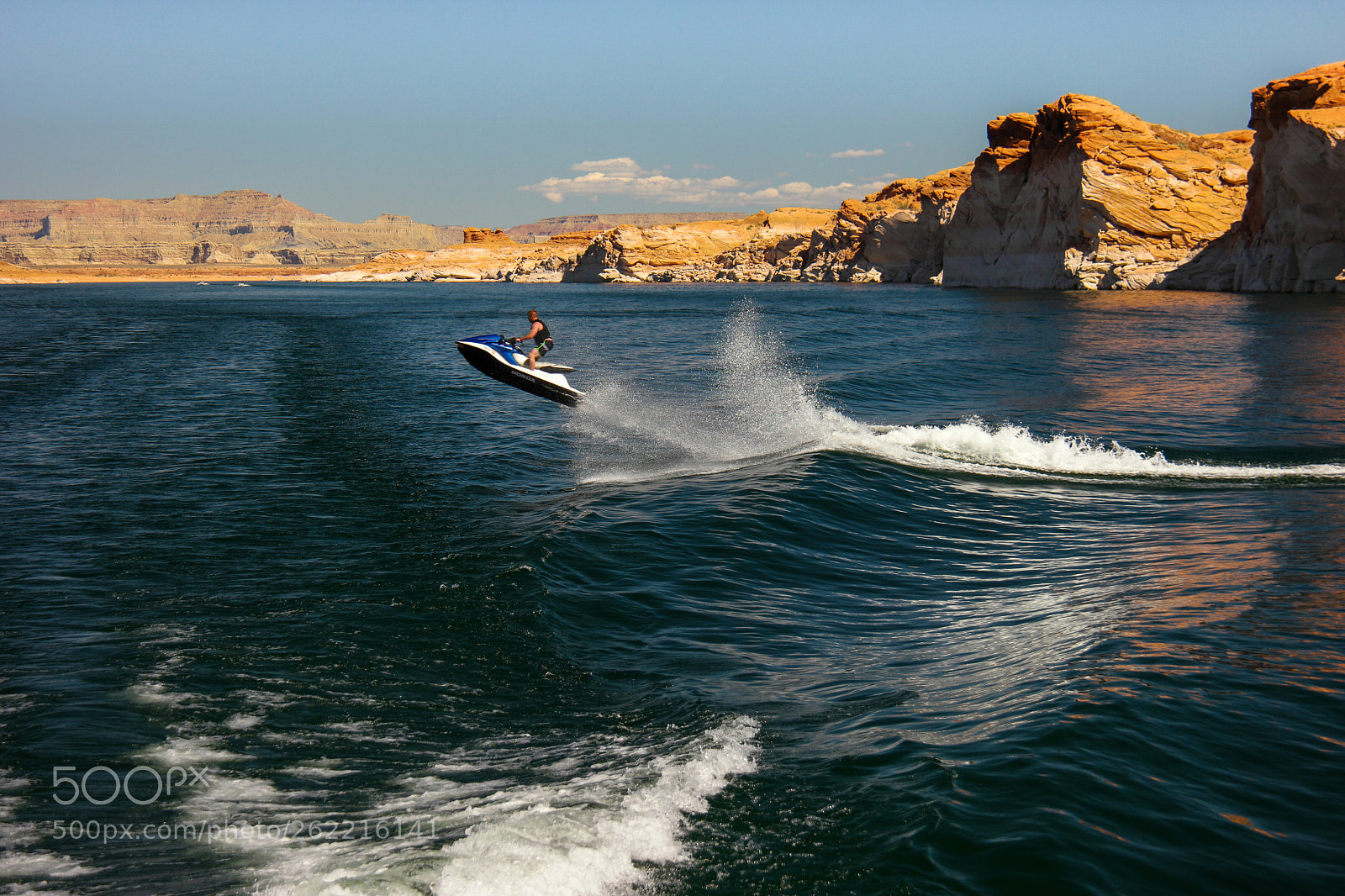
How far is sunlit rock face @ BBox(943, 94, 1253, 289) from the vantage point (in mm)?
54688

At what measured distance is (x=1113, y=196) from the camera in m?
54.2

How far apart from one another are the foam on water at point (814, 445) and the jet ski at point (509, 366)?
1.37 meters

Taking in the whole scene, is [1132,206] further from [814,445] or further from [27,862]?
[27,862]

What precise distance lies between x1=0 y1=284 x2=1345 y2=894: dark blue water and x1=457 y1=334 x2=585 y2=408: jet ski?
1230 mm

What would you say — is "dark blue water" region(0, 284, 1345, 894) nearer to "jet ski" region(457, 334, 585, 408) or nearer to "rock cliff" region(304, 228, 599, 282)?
"jet ski" region(457, 334, 585, 408)

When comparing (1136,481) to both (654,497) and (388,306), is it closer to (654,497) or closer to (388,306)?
(654,497)

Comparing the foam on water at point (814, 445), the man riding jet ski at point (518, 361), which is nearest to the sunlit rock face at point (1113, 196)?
the foam on water at point (814, 445)

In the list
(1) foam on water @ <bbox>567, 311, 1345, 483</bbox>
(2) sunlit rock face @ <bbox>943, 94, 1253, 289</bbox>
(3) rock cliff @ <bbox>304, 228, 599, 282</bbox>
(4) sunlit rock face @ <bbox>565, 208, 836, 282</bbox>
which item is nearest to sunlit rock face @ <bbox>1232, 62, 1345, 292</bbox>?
(2) sunlit rock face @ <bbox>943, 94, 1253, 289</bbox>

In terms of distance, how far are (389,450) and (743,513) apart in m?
7.52

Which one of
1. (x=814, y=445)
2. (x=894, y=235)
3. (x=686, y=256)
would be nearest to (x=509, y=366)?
(x=814, y=445)

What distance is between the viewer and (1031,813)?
4105 millimetres

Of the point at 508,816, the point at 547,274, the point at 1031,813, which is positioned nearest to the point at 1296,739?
the point at 1031,813

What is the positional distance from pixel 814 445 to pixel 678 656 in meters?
8.16

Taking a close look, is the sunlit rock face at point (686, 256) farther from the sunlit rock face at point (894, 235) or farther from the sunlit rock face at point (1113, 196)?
the sunlit rock face at point (1113, 196)
